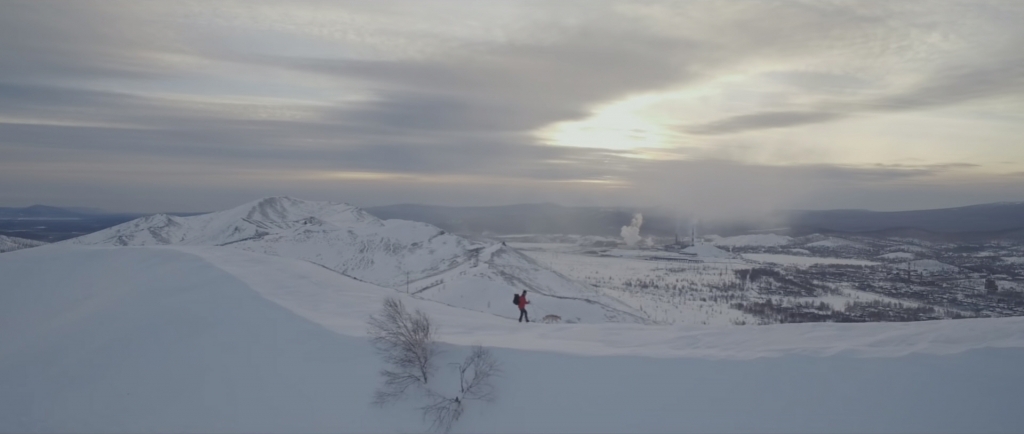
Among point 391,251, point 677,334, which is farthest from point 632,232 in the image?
→ point 677,334

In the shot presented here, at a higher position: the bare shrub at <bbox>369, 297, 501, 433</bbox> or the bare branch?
the bare shrub at <bbox>369, 297, 501, 433</bbox>

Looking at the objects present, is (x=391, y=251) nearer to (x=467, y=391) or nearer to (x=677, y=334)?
(x=677, y=334)

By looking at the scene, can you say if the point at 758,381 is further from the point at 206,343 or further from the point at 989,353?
the point at 206,343

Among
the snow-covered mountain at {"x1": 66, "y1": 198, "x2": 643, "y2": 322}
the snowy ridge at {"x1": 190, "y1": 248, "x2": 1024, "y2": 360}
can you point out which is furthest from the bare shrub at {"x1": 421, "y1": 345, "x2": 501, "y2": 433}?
the snow-covered mountain at {"x1": 66, "y1": 198, "x2": 643, "y2": 322}

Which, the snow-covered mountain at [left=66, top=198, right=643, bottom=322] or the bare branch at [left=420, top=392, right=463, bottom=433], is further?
the snow-covered mountain at [left=66, top=198, right=643, bottom=322]

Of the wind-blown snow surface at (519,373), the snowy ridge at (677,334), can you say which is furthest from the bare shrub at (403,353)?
the snowy ridge at (677,334)

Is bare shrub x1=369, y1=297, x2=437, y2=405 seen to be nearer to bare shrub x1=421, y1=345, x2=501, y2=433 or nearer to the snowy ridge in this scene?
bare shrub x1=421, y1=345, x2=501, y2=433

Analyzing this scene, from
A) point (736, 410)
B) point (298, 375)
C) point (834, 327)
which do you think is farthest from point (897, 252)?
point (298, 375)
